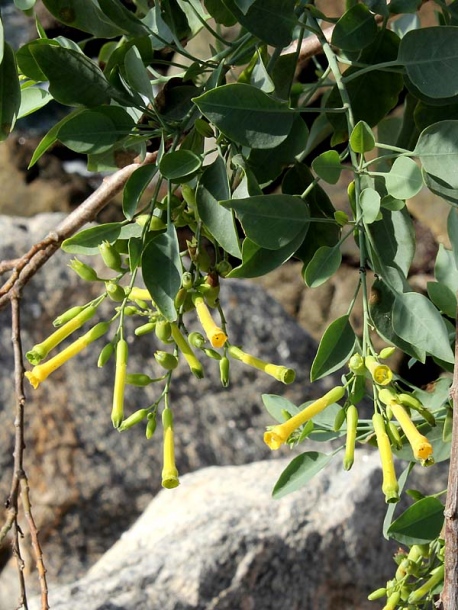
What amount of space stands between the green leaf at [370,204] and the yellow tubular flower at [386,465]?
4.1 inches

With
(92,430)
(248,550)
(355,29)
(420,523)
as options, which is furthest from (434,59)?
(92,430)

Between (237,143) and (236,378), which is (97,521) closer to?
(236,378)

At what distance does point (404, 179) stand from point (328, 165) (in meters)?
0.04

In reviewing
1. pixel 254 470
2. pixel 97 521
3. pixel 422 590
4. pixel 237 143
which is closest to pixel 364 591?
pixel 254 470

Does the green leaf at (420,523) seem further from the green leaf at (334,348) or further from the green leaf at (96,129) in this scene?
the green leaf at (96,129)

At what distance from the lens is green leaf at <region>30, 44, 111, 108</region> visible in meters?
0.44

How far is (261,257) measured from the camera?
46 centimetres

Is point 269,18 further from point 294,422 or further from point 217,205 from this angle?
point 294,422

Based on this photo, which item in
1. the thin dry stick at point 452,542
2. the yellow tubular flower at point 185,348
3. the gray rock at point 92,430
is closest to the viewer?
the thin dry stick at point 452,542

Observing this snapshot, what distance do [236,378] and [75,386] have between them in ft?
1.19

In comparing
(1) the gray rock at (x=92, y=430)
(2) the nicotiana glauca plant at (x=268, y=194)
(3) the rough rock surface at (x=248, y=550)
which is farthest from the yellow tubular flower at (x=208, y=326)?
(1) the gray rock at (x=92, y=430)

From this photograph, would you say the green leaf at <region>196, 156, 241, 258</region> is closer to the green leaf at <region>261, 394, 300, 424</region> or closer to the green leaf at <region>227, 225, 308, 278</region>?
the green leaf at <region>227, 225, 308, 278</region>

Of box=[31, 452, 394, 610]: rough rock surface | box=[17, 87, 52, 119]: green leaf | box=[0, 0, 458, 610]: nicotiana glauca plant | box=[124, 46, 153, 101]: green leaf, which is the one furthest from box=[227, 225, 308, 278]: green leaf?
box=[31, 452, 394, 610]: rough rock surface

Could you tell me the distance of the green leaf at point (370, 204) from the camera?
418mm
